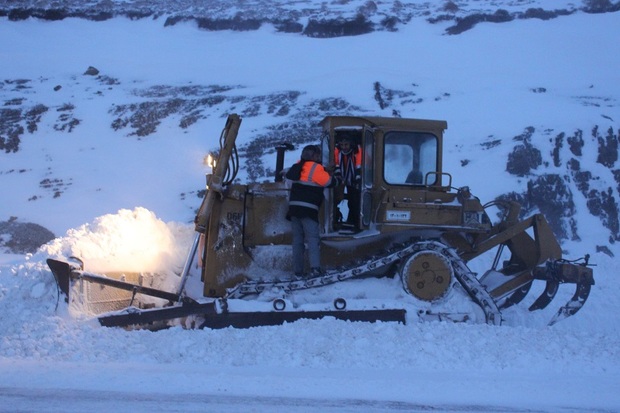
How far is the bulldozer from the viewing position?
7246mm

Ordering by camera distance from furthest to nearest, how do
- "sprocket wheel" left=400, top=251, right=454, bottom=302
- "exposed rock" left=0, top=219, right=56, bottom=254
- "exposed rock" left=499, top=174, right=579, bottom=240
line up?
"exposed rock" left=499, top=174, right=579, bottom=240, "exposed rock" left=0, top=219, right=56, bottom=254, "sprocket wheel" left=400, top=251, right=454, bottom=302

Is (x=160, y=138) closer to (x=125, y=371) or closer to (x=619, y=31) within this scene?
(x=125, y=371)

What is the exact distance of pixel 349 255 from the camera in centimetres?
794

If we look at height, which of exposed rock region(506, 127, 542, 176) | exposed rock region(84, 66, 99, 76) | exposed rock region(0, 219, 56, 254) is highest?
exposed rock region(84, 66, 99, 76)

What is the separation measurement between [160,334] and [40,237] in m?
12.6

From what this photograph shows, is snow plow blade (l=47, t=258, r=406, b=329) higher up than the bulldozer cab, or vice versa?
the bulldozer cab

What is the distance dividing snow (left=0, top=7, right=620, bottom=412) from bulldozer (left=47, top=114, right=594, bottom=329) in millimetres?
440

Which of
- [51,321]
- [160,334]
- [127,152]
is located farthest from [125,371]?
[127,152]

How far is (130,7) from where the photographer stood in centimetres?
3934

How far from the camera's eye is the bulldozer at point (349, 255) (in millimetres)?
7246

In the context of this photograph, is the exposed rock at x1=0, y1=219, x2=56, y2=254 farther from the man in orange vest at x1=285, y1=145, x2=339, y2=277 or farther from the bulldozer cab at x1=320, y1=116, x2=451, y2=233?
the bulldozer cab at x1=320, y1=116, x2=451, y2=233

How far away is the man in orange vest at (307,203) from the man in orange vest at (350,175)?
34cm

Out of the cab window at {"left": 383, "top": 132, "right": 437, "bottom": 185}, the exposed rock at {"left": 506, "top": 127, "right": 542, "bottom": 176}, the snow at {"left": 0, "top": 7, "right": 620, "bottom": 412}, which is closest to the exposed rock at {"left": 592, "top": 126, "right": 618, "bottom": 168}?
the snow at {"left": 0, "top": 7, "right": 620, "bottom": 412}

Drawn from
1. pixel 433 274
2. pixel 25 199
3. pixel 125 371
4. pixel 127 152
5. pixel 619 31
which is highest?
pixel 619 31
